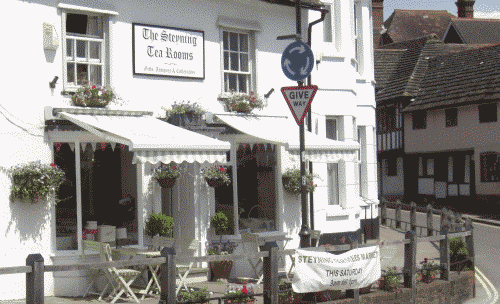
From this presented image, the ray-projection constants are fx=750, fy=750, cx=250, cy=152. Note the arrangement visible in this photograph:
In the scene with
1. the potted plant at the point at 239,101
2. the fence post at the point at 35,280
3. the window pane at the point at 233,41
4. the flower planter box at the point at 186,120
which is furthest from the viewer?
the window pane at the point at 233,41

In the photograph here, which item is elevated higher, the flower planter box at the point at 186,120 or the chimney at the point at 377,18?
the chimney at the point at 377,18

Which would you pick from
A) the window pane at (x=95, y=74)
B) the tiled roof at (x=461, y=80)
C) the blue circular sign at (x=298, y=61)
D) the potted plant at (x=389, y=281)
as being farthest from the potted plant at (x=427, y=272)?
the tiled roof at (x=461, y=80)

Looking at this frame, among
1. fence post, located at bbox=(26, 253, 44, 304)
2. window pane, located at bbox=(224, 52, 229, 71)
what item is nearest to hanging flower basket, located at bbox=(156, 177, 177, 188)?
window pane, located at bbox=(224, 52, 229, 71)

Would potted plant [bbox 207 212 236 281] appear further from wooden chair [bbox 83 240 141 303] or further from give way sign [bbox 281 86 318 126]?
give way sign [bbox 281 86 318 126]

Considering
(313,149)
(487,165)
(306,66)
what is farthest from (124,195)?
(487,165)

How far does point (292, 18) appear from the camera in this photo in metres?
16.9

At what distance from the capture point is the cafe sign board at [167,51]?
1405 centimetres

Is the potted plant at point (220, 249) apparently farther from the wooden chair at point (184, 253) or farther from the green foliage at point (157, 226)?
the green foliage at point (157, 226)

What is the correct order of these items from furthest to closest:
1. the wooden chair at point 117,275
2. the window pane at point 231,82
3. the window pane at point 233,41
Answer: the window pane at point 233,41, the window pane at point 231,82, the wooden chair at point 117,275

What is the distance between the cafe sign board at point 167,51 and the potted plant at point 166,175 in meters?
1.85

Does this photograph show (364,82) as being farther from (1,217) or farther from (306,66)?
(1,217)

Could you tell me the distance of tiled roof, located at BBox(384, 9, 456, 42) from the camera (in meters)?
66.9

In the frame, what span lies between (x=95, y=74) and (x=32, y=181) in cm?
250

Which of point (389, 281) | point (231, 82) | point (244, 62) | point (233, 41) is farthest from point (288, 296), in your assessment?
point (233, 41)
